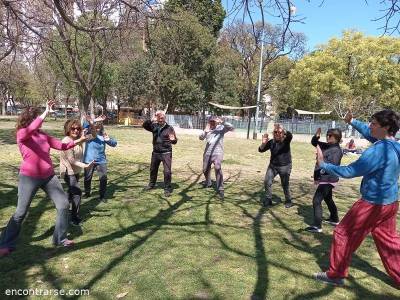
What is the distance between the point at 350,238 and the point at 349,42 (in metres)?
40.1

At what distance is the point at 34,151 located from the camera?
4863mm

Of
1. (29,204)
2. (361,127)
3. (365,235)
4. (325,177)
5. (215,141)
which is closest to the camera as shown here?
(365,235)

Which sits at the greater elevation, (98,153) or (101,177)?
(98,153)

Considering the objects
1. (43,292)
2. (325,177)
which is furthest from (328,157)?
(43,292)

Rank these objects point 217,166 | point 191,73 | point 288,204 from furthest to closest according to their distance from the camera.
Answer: point 191,73 → point 217,166 → point 288,204

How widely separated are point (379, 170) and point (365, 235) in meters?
0.70

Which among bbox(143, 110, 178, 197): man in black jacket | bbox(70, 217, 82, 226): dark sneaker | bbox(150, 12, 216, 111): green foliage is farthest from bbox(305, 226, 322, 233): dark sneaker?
bbox(150, 12, 216, 111): green foliage

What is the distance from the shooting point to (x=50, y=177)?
5.04 metres

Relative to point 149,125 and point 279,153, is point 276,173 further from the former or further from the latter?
point 149,125

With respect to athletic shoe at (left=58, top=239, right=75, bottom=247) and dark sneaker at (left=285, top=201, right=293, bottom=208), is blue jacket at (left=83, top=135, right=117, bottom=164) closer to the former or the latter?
athletic shoe at (left=58, top=239, right=75, bottom=247)

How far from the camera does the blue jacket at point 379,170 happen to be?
165 inches

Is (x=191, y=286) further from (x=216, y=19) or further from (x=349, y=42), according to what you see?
(x=349, y=42)

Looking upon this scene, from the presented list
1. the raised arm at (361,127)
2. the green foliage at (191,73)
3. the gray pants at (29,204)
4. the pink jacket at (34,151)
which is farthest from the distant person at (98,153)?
the green foliage at (191,73)

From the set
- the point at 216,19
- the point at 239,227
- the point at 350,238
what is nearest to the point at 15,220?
the point at 239,227
